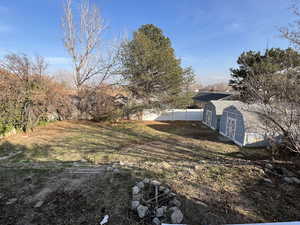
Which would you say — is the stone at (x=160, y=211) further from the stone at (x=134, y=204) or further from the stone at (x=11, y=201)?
the stone at (x=11, y=201)

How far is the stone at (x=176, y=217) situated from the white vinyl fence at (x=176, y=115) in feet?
39.6

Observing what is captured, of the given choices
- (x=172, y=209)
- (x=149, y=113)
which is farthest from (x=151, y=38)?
(x=172, y=209)

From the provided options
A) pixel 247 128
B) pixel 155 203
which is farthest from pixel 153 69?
pixel 155 203

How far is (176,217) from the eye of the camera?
2225mm

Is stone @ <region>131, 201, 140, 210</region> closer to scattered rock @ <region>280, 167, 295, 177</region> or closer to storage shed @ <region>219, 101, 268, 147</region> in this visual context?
scattered rock @ <region>280, 167, 295, 177</region>

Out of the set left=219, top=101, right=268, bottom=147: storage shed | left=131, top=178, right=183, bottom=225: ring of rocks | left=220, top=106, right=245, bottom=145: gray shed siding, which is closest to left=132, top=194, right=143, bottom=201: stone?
left=131, top=178, right=183, bottom=225: ring of rocks

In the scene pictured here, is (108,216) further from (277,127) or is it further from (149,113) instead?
(149,113)

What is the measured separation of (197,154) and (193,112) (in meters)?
9.06

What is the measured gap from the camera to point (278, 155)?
239 inches

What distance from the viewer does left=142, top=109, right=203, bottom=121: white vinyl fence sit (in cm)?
1437

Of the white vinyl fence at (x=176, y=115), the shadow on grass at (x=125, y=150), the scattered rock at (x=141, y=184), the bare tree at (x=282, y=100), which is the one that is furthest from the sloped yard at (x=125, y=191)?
the white vinyl fence at (x=176, y=115)

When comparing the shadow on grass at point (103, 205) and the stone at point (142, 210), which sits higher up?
the stone at point (142, 210)

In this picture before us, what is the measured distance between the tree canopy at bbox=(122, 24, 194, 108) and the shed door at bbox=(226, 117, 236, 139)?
529 centimetres

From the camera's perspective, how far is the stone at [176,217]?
7.19 feet
